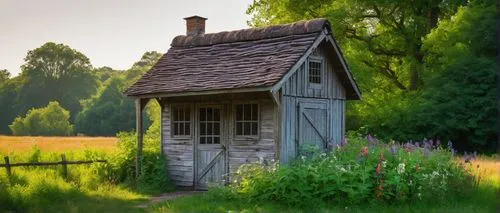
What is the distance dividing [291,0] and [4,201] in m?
22.6

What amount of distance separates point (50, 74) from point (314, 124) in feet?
193

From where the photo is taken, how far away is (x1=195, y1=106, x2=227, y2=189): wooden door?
62.1 feet

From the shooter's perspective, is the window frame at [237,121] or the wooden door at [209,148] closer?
the window frame at [237,121]

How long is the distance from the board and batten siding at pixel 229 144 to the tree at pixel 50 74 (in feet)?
177

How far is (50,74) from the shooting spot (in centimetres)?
7212

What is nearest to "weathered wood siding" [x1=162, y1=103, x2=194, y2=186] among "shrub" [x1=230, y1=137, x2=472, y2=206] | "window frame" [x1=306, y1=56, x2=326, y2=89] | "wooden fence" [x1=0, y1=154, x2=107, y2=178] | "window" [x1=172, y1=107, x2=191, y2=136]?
"window" [x1=172, y1=107, x2=191, y2=136]

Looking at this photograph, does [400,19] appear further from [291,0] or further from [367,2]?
[291,0]

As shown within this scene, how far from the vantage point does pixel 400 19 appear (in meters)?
35.1

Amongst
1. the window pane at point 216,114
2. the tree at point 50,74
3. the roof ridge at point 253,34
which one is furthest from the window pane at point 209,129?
the tree at point 50,74

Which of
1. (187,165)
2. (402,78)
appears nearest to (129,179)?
(187,165)

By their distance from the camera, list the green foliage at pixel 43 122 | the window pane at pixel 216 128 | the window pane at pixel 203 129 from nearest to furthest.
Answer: the window pane at pixel 216 128
the window pane at pixel 203 129
the green foliage at pixel 43 122

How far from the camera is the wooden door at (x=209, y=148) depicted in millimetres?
18922

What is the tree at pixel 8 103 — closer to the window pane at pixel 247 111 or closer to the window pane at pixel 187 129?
the window pane at pixel 187 129

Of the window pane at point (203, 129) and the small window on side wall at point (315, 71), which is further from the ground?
the small window on side wall at point (315, 71)
